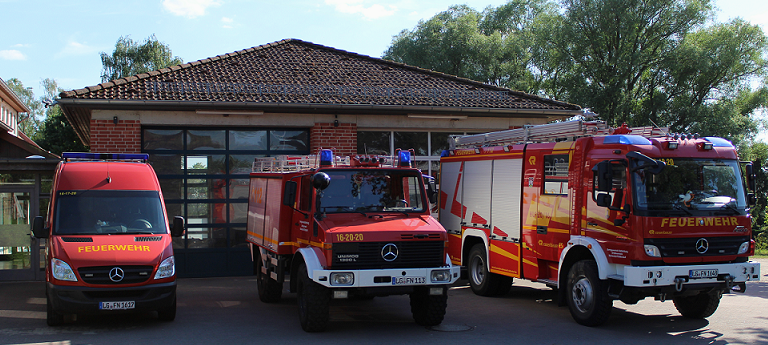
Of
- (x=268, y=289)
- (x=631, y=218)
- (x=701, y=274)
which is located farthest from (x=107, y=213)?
(x=701, y=274)

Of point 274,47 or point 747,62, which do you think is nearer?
point 274,47

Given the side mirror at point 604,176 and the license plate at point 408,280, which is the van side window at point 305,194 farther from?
the side mirror at point 604,176

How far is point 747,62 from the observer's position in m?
31.9

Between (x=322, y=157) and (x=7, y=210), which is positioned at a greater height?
(x=322, y=157)

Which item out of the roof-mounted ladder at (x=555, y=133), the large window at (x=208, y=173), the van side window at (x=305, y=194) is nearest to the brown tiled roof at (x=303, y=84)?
the large window at (x=208, y=173)

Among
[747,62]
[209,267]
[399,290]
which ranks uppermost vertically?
[747,62]

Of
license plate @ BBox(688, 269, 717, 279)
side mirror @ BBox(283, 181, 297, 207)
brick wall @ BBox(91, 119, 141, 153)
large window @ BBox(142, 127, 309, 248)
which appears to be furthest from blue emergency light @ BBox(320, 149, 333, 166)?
brick wall @ BBox(91, 119, 141, 153)

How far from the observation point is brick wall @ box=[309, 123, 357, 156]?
1520 centimetres

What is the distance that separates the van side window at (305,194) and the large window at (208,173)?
607 cm

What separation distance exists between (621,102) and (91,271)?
28661 mm

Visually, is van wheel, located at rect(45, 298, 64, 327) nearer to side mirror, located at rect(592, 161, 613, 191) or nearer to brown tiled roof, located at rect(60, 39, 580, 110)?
brown tiled roof, located at rect(60, 39, 580, 110)

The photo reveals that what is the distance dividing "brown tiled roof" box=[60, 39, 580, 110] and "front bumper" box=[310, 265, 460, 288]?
23.8ft

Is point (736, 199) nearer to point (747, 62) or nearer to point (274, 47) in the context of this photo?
point (274, 47)

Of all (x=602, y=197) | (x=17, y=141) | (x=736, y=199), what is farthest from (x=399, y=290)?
(x=17, y=141)
